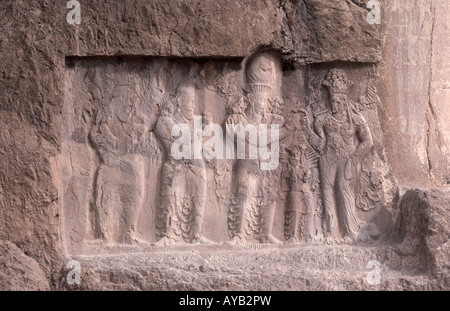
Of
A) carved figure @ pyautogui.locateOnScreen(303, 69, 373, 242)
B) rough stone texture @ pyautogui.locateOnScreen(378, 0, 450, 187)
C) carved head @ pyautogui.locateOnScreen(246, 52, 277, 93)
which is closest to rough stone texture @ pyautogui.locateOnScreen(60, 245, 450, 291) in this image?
carved figure @ pyautogui.locateOnScreen(303, 69, 373, 242)

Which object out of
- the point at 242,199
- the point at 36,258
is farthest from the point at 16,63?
the point at 242,199

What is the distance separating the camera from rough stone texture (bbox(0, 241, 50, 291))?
17.2 ft

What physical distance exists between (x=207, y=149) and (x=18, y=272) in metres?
1.47

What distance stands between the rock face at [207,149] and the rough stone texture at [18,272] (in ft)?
0.27

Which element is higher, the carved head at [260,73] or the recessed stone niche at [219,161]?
the carved head at [260,73]

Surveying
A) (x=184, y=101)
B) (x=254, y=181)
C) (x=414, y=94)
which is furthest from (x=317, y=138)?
(x=184, y=101)

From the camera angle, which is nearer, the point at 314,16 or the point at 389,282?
the point at 389,282

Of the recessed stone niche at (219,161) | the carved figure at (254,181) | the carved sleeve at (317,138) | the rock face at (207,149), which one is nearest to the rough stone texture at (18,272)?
the rock face at (207,149)

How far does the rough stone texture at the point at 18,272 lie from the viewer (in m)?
5.25

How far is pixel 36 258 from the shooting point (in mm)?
5500

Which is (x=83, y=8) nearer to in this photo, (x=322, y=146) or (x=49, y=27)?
(x=49, y=27)

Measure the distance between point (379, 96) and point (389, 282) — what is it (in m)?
1.39

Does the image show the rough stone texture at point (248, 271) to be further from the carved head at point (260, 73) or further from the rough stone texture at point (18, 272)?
the carved head at point (260, 73)
